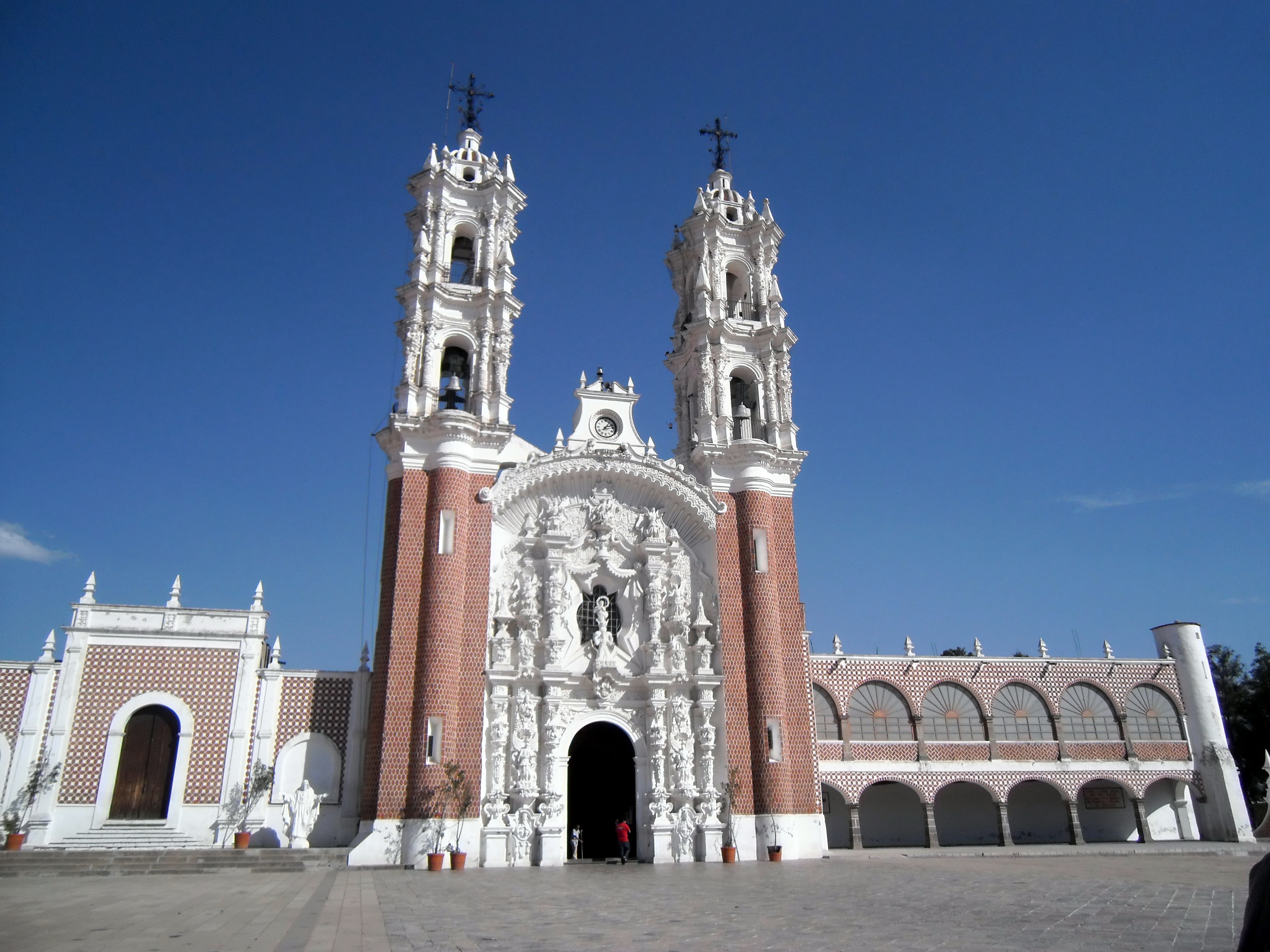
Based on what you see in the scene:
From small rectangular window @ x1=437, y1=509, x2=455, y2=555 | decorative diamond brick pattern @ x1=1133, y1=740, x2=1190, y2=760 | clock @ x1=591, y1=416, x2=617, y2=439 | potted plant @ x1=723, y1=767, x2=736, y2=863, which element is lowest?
potted plant @ x1=723, y1=767, x2=736, y2=863


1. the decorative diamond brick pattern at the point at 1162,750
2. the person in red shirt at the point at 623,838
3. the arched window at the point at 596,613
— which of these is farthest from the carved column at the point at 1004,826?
the arched window at the point at 596,613

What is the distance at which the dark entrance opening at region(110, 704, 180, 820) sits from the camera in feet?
73.0

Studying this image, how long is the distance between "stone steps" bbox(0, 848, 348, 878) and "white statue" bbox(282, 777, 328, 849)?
24.4 inches

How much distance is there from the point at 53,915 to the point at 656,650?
15.8m

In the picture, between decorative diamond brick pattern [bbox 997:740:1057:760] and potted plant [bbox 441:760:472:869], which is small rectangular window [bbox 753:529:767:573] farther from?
decorative diamond brick pattern [bbox 997:740:1057:760]

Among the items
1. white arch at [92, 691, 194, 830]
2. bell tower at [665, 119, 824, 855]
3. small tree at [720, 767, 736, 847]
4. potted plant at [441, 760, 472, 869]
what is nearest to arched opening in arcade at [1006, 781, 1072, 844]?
bell tower at [665, 119, 824, 855]

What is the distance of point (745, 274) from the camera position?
31766 mm

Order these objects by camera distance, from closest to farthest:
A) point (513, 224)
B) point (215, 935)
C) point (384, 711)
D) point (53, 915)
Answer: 1. point (215, 935)
2. point (53, 915)
3. point (384, 711)
4. point (513, 224)

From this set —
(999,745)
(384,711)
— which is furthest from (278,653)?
(999,745)

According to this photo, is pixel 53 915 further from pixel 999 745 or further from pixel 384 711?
pixel 999 745

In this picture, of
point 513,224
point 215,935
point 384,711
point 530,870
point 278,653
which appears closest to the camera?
point 215,935

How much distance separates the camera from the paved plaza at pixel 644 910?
9.56 meters

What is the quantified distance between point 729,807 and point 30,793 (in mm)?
17568

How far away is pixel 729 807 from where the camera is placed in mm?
24000
